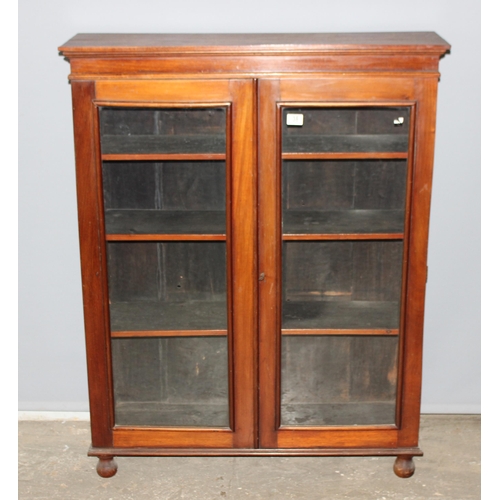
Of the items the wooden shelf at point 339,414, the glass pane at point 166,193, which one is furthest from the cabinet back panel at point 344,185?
the wooden shelf at point 339,414

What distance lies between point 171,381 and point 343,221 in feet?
2.75

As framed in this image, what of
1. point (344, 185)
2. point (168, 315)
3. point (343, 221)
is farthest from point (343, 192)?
point (168, 315)

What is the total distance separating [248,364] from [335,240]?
519 mm

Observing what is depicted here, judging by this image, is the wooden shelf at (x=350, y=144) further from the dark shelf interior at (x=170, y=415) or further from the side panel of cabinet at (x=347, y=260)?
the dark shelf interior at (x=170, y=415)

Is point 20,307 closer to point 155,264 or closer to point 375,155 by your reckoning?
point 155,264

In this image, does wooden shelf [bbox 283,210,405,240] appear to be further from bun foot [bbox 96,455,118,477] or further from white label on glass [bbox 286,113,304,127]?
bun foot [bbox 96,455,118,477]

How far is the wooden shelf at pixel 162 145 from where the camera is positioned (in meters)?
2.38

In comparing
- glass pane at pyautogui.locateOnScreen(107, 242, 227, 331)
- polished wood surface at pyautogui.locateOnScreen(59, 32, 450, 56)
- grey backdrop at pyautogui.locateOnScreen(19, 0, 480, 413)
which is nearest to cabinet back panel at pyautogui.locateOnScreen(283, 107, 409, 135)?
polished wood surface at pyautogui.locateOnScreen(59, 32, 450, 56)

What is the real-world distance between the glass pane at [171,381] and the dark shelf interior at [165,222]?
41cm

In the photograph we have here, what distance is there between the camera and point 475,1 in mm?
2617

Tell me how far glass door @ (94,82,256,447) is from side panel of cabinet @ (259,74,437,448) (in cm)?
9

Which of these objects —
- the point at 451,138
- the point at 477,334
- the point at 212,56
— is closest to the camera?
the point at 212,56

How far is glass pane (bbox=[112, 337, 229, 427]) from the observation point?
260 centimetres

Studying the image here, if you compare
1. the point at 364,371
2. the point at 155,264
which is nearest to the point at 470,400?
the point at 364,371
